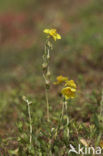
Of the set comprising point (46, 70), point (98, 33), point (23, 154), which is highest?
point (98, 33)

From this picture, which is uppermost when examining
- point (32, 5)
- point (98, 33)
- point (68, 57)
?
point (32, 5)

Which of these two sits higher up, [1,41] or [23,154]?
[1,41]

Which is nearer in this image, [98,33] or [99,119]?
[99,119]

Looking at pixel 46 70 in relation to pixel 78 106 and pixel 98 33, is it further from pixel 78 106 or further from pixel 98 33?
pixel 98 33

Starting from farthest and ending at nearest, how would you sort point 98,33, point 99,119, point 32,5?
point 32,5
point 98,33
point 99,119

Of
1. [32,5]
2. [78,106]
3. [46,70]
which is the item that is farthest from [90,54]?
[32,5]

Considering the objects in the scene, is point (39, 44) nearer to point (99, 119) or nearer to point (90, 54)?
point (90, 54)

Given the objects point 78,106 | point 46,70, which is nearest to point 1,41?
point 78,106

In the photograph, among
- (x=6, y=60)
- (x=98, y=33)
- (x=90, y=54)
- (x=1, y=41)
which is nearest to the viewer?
(x=90, y=54)

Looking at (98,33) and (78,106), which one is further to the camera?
(98,33)
